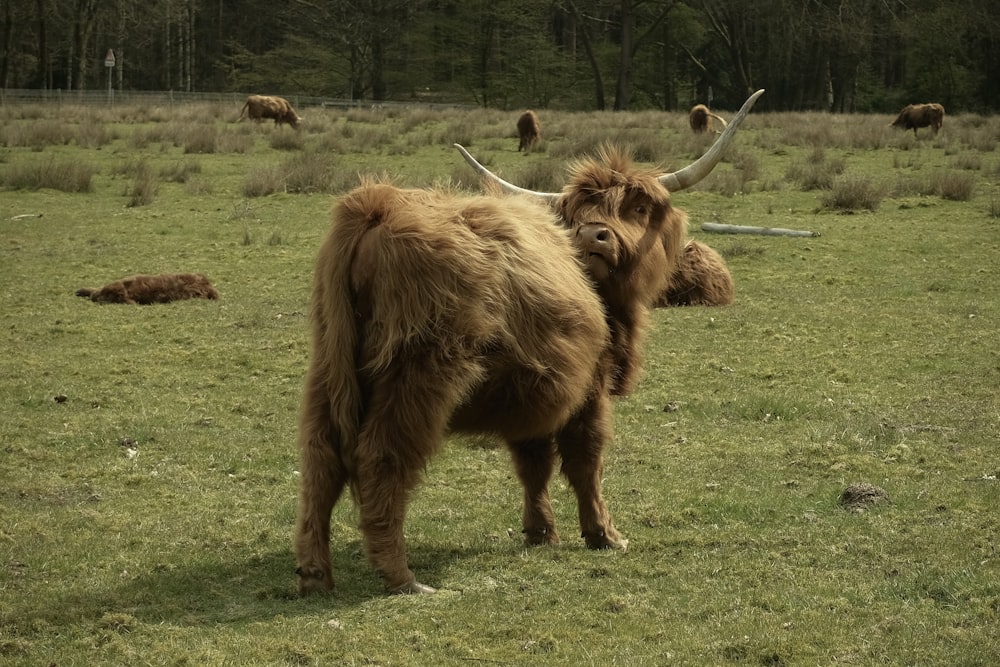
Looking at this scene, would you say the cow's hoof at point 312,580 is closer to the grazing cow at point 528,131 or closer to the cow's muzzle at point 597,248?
the cow's muzzle at point 597,248

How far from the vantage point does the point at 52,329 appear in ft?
33.7

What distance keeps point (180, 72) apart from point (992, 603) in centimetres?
6221

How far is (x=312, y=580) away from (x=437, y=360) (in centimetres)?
99

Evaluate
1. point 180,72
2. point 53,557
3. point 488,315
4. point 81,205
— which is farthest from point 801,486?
point 180,72

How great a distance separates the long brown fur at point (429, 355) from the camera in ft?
14.9

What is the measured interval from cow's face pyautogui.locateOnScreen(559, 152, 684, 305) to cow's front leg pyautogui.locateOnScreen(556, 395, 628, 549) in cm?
64

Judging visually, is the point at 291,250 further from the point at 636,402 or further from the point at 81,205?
the point at 636,402

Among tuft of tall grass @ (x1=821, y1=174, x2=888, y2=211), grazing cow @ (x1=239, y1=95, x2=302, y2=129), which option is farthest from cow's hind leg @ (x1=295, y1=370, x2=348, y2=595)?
grazing cow @ (x1=239, y1=95, x2=302, y2=129)

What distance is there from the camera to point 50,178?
19.1m

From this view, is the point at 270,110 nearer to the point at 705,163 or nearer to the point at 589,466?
the point at 705,163

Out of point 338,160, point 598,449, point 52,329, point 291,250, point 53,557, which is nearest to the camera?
point 53,557

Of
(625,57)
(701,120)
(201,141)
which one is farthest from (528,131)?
(625,57)

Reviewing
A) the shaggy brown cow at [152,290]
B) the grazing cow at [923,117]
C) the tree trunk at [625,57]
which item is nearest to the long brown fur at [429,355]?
the shaggy brown cow at [152,290]

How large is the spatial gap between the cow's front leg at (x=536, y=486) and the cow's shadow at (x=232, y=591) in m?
0.35
